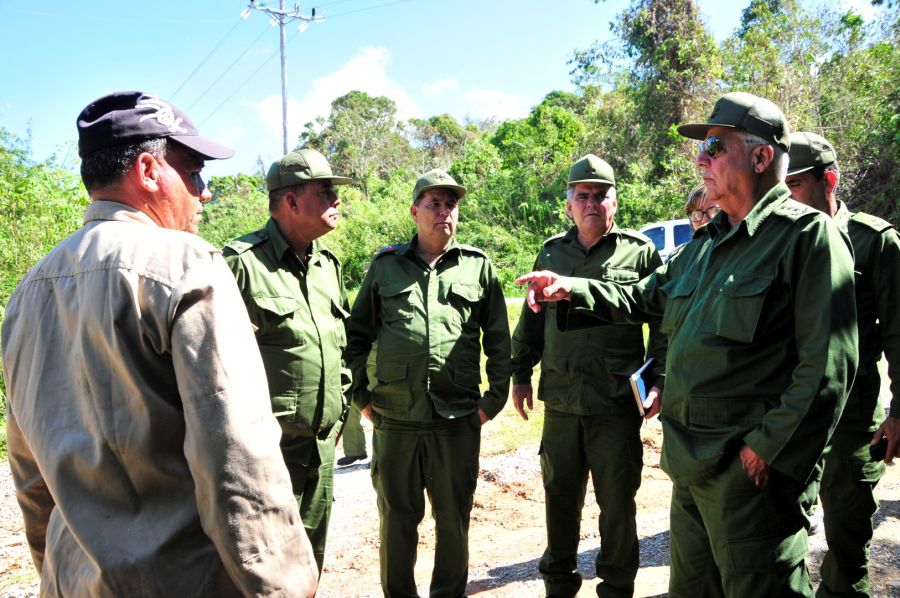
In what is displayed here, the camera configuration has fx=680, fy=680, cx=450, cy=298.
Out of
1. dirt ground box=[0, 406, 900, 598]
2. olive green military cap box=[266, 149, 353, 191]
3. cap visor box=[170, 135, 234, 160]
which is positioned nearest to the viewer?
cap visor box=[170, 135, 234, 160]

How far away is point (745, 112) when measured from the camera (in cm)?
259

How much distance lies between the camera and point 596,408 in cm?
373

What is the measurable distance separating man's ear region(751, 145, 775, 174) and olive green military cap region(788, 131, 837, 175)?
36.1 inches

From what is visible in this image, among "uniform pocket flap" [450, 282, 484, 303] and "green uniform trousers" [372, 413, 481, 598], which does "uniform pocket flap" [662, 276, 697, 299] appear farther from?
"green uniform trousers" [372, 413, 481, 598]

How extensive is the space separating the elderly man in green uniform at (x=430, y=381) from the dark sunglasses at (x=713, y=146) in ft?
5.24

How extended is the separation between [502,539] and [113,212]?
3705 mm

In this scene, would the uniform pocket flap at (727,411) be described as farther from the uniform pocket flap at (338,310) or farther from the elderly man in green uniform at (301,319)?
the uniform pocket flap at (338,310)

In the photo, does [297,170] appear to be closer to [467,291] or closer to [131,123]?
[467,291]

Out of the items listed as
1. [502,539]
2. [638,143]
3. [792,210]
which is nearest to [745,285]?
[792,210]

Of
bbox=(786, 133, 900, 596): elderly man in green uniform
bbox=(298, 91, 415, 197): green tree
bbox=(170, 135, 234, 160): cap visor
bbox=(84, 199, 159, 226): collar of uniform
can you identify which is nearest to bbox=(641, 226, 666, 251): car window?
bbox=(786, 133, 900, 596): elderly man in green uniform

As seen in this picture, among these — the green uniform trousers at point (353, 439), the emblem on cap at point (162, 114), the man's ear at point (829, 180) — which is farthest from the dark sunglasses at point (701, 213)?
the green uniform trousers at point (353, 439)

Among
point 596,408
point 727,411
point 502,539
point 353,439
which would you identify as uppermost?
point 727,411

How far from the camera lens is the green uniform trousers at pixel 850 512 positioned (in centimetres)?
326

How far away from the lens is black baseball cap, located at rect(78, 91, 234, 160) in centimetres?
171
